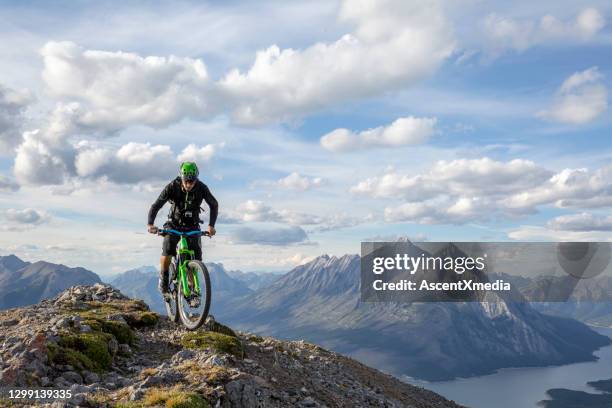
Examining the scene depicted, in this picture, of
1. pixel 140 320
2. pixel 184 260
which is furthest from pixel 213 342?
pixel 140 320

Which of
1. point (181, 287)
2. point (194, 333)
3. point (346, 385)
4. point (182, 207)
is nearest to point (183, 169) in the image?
point (182, 207)

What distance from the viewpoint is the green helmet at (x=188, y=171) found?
17609 mm

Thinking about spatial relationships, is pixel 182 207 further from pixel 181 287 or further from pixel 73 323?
pixel 73 323

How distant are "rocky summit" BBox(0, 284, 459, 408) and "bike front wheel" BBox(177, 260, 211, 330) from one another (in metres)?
0.70

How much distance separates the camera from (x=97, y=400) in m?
11.4

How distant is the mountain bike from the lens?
57.9 feet

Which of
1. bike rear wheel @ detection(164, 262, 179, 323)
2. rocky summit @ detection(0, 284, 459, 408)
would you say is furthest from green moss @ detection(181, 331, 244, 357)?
bike rear wheel @ detection(164, 262, 179, 323)

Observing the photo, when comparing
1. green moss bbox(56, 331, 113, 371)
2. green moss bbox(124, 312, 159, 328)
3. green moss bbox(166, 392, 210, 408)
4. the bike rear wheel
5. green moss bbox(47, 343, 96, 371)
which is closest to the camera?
green moss bbox(166, 392, 210, 408)

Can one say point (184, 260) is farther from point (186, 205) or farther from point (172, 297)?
point (172, 297)

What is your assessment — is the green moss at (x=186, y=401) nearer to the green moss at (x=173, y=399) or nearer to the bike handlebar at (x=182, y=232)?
the green moss at (x=173, y=399)

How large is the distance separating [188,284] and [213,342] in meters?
2.42

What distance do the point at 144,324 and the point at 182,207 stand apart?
6.22 meters

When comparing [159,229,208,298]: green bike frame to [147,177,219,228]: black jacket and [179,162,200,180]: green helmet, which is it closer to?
[147,177,219,228]: black jacket

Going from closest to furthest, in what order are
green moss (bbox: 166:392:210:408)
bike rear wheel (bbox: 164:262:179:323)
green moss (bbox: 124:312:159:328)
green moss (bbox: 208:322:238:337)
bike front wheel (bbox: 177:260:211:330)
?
green moss (bbox: 166:392:210:408)
bike front wheel (bbox: 177:260:211:330)
bike rear wheel (bbox: 164:262:179:323)
green moss (bbox: 124:312:159:328)
green moss (bbox: 208:322:238:337)
